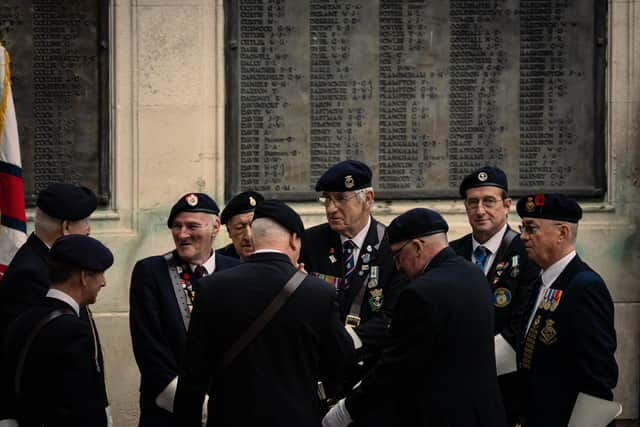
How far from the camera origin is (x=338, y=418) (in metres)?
5.89

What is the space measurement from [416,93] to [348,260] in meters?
2.84

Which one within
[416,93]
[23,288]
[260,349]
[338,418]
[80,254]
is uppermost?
[416,93]

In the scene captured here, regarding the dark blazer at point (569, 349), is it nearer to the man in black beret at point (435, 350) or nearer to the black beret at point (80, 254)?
the man in black beret at point (435, 350)

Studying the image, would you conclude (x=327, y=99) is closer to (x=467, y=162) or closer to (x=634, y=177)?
(x=467, y=162)

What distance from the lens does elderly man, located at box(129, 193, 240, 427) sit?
6.53m

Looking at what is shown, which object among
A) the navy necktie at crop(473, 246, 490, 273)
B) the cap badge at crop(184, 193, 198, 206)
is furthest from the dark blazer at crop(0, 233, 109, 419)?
the navy necktie at crop(473, 246, 490, 273)

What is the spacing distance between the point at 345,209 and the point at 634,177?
3338mm

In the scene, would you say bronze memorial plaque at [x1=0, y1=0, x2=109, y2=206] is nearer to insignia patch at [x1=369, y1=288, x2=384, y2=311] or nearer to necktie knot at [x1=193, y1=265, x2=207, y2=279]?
necktie knot at [x1=193, y1=265, x2=207, y2=279]

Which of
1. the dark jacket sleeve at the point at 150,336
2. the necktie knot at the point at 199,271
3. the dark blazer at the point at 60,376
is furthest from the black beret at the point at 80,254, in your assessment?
the necktie knot at the point at 199,271

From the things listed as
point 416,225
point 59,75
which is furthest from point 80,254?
point 59,75

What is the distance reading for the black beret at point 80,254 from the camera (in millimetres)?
5391

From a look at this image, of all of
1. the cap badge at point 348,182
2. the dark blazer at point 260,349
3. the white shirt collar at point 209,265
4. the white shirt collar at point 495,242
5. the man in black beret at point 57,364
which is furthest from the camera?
the white shirt collar at point 495,242

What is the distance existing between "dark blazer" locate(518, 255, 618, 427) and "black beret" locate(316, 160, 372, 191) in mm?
1382

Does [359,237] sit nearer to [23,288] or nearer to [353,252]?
[353,252]
